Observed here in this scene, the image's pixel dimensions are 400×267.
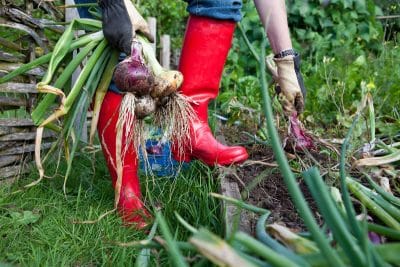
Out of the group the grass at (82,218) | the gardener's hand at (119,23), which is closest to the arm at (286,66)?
the grass at (82,218)

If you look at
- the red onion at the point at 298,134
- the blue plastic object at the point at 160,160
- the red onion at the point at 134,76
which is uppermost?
the red onion at the point at 134,76

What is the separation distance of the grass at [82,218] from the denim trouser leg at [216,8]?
0.54m

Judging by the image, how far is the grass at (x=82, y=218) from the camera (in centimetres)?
146

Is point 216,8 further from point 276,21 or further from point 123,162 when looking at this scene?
point 123,162

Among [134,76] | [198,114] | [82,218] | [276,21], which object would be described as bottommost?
[82,218]

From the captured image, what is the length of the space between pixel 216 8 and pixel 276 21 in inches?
9.3

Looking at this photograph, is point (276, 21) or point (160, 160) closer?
point (276, 21)

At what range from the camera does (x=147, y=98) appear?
5.26ft

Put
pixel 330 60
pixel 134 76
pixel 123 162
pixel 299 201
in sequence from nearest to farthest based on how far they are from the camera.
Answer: pixel 299 201 < pixel 134 76 < pixel 123 162 < pixel 330 60

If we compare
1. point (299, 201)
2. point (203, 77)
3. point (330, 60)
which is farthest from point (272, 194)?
point (330, 60)

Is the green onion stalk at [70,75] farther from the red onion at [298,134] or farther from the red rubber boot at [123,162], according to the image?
the red onion at [298,134]

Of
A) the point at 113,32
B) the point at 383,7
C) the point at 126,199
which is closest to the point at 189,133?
the point at 126,199

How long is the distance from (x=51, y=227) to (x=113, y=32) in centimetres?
62

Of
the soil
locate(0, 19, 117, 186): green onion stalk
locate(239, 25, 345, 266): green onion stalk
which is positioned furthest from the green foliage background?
locate(239, 25, 345, 266): green onion stalk
